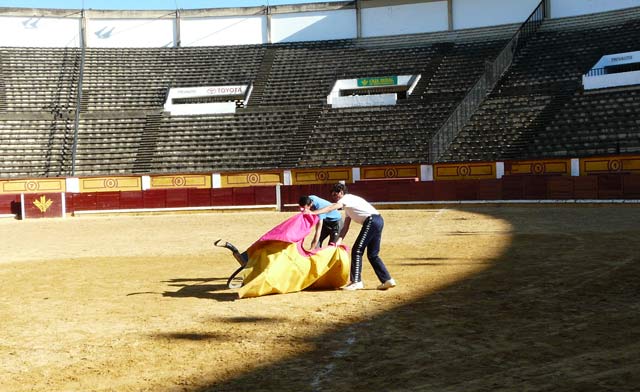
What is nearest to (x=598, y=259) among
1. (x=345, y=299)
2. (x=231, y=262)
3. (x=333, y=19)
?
(x=345, y=299)

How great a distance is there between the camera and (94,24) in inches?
1368

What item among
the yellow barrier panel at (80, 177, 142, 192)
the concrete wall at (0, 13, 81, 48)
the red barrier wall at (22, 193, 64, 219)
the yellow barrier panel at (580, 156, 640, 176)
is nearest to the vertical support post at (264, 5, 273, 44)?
the concrete wall at (0, 13, 81, 48)

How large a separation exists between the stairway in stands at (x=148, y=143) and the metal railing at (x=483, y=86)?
11.5 m

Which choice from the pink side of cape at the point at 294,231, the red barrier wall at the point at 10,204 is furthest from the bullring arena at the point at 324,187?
the pink side of cape at the point at 294,231

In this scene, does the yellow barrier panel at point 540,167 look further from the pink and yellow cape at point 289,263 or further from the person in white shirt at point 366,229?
the pink and yellow cape at point 289,263

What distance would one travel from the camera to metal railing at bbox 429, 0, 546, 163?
87.0 ft

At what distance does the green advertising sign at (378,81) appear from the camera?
30625 mm

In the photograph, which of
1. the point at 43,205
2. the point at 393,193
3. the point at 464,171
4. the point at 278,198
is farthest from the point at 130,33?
the point at 464,171

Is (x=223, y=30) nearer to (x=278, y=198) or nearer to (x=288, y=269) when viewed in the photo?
(x=278, y=198)

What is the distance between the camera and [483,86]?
28.7 metres

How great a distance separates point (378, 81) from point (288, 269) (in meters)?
24.2

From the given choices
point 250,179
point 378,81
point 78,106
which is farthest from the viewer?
point 378,81

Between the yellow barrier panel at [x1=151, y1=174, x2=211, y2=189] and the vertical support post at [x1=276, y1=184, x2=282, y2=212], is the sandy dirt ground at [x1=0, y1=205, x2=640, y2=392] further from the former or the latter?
the yellow barrier panel at [x1=151, y1=174, x2=211, y2=189]

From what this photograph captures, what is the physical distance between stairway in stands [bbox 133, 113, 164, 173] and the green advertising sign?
9132mm
